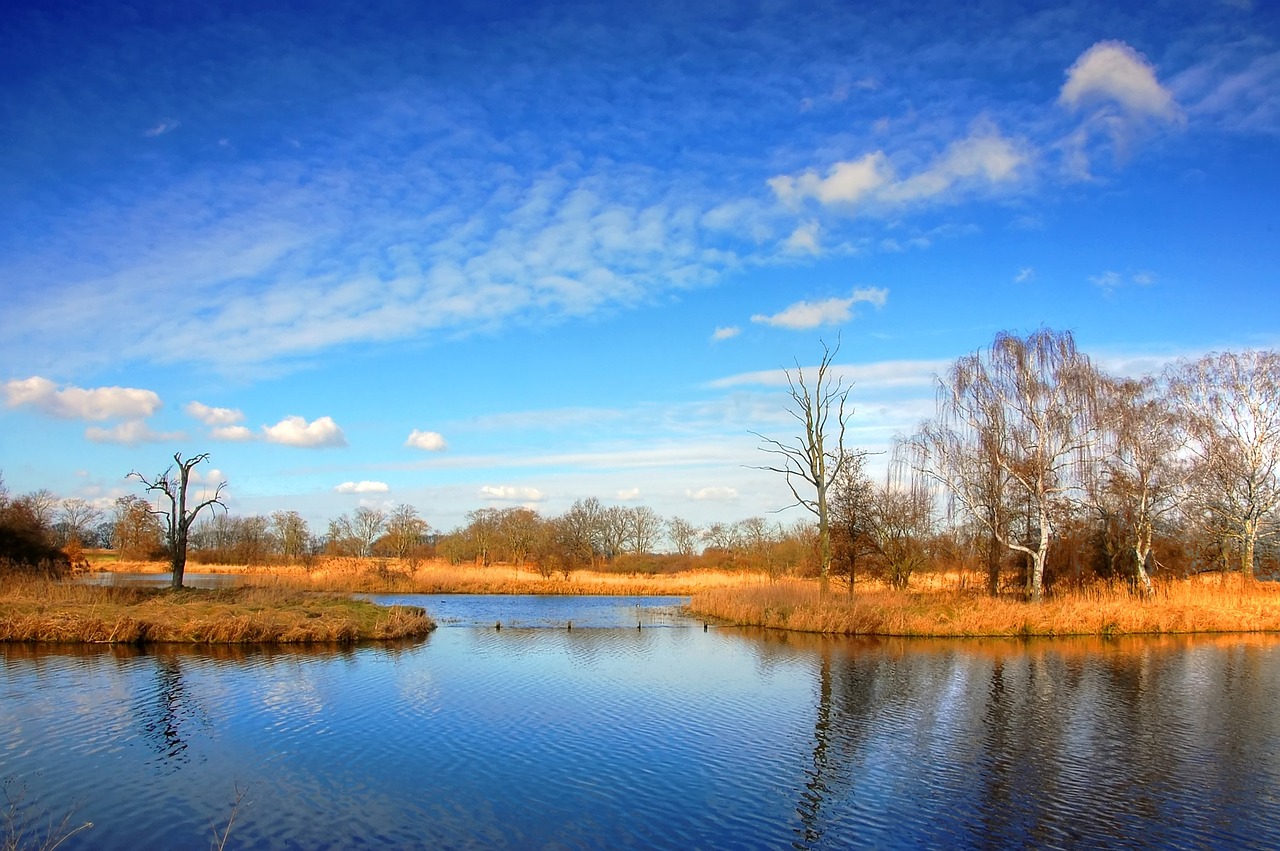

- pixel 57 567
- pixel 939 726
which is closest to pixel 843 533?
pixel 939 726

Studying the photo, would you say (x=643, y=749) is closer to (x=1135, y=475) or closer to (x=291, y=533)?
(x=1135, y=475)

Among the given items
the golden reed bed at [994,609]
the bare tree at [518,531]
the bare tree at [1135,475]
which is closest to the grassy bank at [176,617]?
the golden reed bed at [994,609]

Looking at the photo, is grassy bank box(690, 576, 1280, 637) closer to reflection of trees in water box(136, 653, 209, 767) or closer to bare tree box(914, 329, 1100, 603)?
bare tree box(914, 329, 1100, 603)

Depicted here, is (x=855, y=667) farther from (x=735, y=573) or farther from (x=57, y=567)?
(x=735, y=573)

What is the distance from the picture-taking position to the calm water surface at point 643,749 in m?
9.95

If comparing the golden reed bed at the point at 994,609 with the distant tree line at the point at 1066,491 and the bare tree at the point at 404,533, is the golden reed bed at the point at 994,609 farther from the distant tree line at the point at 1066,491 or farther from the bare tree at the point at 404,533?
the bare tree at the point at 404,533

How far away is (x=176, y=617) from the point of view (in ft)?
82.8

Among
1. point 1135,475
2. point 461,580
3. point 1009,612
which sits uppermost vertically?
point 1135,475

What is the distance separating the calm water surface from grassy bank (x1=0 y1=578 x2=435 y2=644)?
6.09 feet

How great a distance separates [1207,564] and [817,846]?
4411 centimetres

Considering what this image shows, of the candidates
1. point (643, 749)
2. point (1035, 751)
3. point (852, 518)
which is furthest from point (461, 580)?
point (1035, 751)

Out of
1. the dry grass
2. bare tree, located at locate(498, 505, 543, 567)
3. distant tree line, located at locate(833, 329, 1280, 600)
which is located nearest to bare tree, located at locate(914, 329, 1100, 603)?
distant tree line, located at locate(833, 329, 1280, 600)

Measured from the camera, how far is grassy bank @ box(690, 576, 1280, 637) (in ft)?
96.3

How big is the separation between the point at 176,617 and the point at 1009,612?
92.6ft
